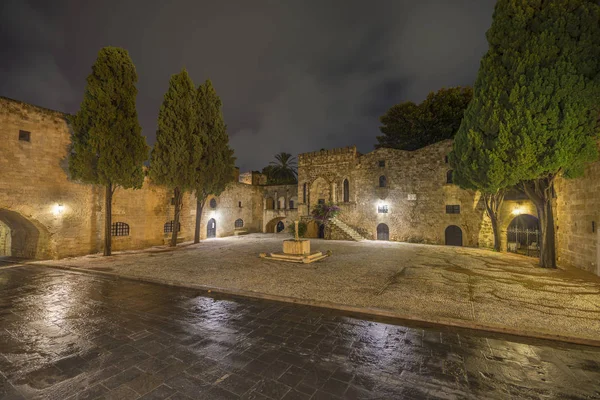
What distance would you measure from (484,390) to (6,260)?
19.4 metres

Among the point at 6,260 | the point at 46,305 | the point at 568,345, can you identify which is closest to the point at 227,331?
the point at 46,305

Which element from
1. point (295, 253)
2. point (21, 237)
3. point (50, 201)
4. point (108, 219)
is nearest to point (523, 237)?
point (295, 253)

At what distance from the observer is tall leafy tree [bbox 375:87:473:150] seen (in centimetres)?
2431

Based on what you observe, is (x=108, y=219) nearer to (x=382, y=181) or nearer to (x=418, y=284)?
(x=418, y=284)

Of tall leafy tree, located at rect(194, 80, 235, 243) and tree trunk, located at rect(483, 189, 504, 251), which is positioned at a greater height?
tall leafy tree, located at rect(194, 80, 235, 243)

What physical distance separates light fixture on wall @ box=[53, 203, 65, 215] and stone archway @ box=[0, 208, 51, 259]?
89 cm

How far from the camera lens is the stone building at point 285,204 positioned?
1075 centimetres

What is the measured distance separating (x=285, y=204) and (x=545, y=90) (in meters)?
22.8

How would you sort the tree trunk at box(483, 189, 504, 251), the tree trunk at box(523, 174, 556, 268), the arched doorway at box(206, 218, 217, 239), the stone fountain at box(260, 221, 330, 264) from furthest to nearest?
the arched doorway at box(206, 218, 217, 239) < the tree trunk at box(483, 189, 504, 251) < the stone fountain at box(260, 221, 330, 264) < the tree trunk at box(523, 174, 556, 268)

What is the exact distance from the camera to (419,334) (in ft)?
15.6

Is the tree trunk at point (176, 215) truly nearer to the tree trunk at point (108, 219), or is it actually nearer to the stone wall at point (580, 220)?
the tree trunk at point (108, 219)

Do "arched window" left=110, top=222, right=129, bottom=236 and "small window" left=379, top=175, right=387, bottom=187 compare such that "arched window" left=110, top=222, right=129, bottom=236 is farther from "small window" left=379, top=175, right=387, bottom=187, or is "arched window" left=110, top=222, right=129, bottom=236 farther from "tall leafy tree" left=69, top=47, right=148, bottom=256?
"small window" left=379, top=175, right=387, bottom=187

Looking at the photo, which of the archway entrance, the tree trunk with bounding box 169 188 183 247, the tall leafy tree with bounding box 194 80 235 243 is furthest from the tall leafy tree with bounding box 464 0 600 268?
the tree trunk with bounding box 169 188 183 247

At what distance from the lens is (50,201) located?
11961mm
